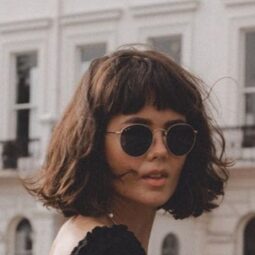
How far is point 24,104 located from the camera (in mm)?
26438

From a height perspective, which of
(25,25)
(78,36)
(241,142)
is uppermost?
(25,25)

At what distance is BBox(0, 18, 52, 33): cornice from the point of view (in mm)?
26625

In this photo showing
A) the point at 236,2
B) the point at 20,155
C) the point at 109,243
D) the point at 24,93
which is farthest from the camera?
the point at 24,93

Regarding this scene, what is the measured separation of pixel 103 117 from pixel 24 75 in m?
24.3

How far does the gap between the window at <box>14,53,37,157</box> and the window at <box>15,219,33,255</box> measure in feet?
4.79

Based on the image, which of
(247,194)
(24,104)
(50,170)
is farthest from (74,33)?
(50,170)

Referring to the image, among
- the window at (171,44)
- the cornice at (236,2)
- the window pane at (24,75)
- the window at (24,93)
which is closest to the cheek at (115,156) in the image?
the cornice at (236,2)

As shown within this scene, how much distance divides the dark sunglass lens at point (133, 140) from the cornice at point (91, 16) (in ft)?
76.3

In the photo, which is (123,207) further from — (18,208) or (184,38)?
(18,208)

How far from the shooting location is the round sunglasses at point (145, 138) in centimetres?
254

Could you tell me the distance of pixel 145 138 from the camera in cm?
255

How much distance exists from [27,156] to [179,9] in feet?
12.1

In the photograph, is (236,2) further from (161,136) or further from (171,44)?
(161,136)

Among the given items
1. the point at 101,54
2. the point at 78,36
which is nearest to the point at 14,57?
the point at 78,36
